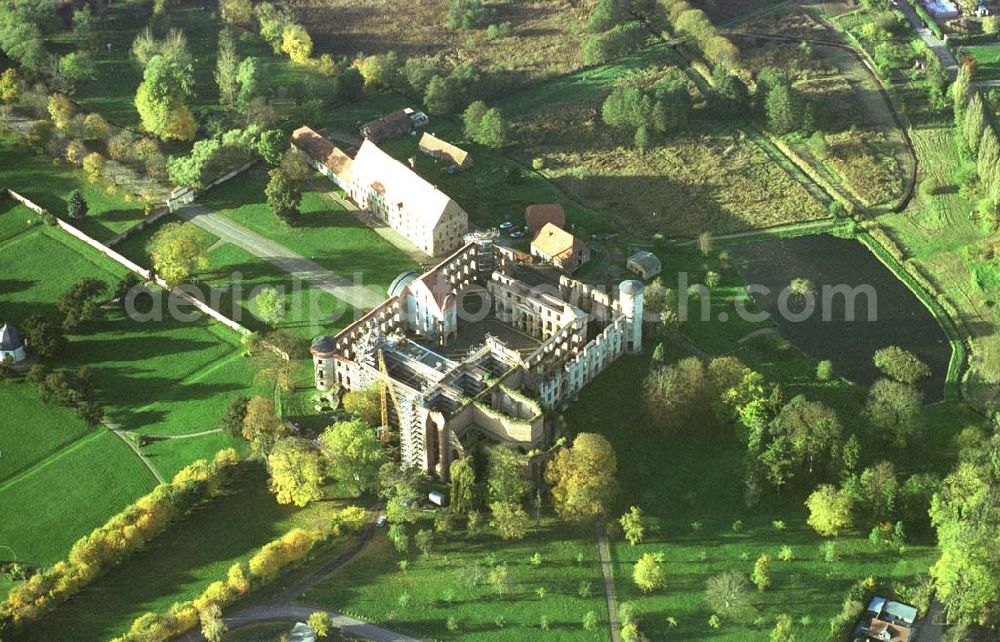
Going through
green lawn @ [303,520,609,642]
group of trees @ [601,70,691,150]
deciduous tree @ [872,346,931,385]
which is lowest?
green lawn @ [303,520,609,642]

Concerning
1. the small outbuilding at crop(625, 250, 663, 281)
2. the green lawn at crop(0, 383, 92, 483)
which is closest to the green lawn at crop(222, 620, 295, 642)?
the green lawn at crop(0, 383, 92, 483)

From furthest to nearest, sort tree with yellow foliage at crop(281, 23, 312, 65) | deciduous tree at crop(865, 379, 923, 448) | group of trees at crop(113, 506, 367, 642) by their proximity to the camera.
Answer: tree with yellow foliage at crop(281, 23, 312, 65) → deciduous tree at crop(865, 379, 923, 448) → group of trees at crop(113, 506, 367, 642)

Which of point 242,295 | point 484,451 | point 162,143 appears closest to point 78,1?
point 162,143

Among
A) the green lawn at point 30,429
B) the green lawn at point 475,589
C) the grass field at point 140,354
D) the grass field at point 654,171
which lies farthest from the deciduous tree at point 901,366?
the green lawn at point 30,429

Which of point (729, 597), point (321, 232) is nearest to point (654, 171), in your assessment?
point (321, 232)

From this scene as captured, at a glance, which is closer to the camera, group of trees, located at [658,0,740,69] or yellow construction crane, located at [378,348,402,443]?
yellow construction crane, located at [378,348,402,443]

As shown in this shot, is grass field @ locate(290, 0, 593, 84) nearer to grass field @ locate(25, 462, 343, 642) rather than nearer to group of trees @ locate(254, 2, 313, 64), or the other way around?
group of trees @ locate(254, 2, 313, 64)

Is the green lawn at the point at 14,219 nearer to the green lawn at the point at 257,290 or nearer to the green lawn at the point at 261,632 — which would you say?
the green lawn at the point at 257,290

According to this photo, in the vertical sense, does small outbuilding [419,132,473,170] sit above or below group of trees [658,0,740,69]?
below
